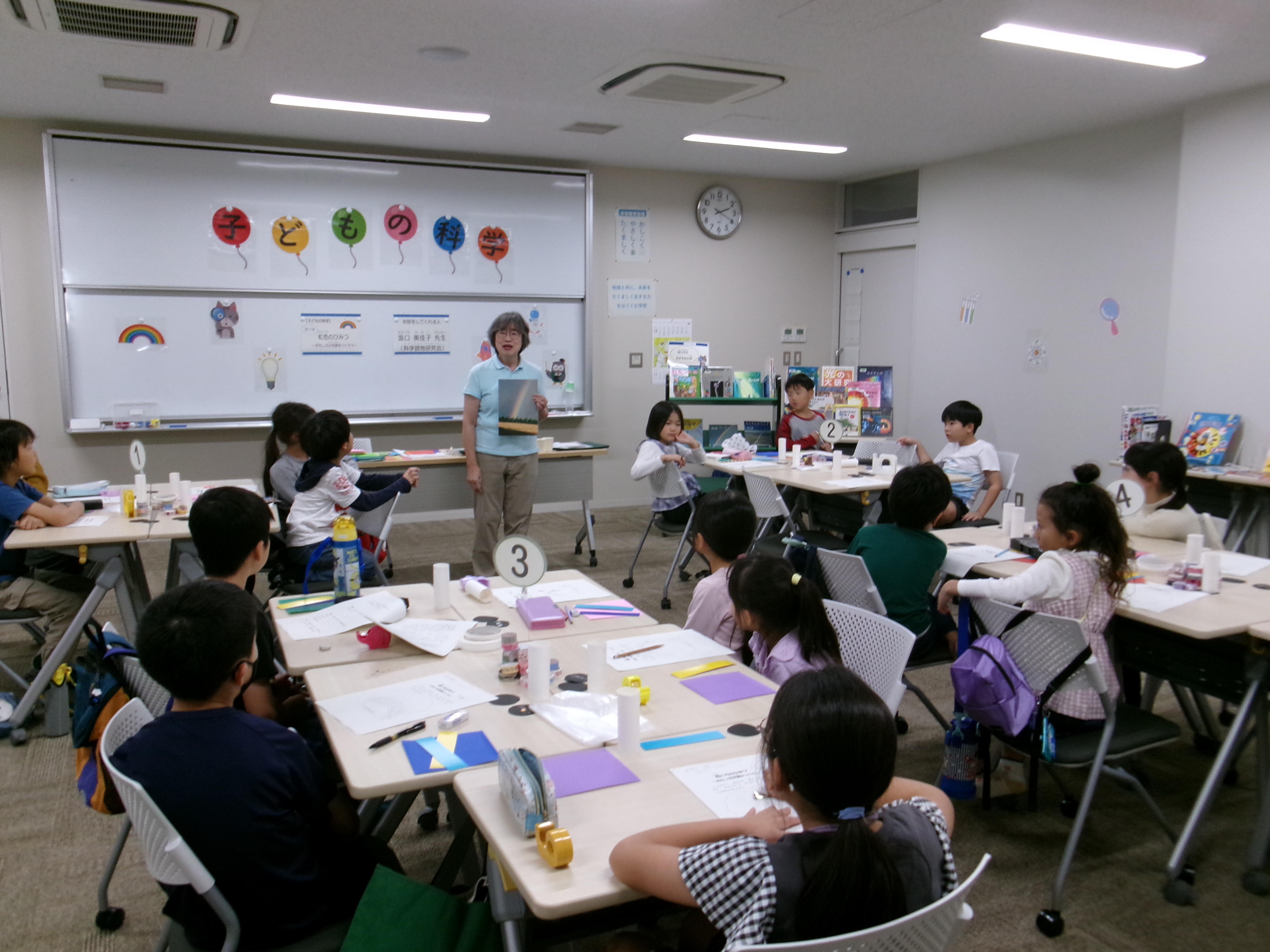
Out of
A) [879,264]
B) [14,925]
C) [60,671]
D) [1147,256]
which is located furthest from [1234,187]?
[14,925]

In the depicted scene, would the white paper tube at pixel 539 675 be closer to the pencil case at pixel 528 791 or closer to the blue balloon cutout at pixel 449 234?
the pencil case at pixel 528 791

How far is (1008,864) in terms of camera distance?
2.59 meters

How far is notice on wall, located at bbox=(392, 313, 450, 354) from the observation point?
686cm

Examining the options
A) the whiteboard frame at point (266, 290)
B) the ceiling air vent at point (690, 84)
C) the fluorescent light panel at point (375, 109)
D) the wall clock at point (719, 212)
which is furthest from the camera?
the wall clock at point (719, 212)

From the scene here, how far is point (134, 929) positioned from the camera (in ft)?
7.53

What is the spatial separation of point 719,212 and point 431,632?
6287 millimetres

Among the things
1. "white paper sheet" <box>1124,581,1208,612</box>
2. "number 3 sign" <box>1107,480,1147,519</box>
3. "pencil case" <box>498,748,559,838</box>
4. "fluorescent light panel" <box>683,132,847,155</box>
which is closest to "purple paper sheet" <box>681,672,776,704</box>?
"pencil case" <box>498,748,559,838</box>

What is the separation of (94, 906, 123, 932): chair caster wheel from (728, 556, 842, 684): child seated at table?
69.7 inches

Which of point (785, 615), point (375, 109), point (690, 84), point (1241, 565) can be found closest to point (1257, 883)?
point (1241, 565)

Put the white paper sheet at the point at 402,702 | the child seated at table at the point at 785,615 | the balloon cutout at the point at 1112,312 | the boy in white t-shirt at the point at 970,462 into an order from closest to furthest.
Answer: the white paper sheet at the point at 402,702 < the child seated at table at the point at 785,615 < the boy in white t-shirt at the point at 970,462 < the balloon cutout at the point at 1112,312

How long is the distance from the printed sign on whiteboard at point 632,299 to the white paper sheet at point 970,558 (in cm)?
478

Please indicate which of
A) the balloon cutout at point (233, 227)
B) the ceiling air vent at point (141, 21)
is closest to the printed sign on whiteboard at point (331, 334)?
the balloon cutout at point (233, 227)

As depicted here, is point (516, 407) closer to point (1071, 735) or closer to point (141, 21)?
point (141, 21)

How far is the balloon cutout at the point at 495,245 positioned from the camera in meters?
6.98
